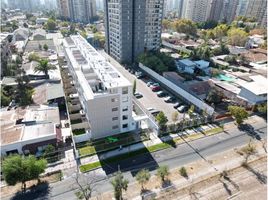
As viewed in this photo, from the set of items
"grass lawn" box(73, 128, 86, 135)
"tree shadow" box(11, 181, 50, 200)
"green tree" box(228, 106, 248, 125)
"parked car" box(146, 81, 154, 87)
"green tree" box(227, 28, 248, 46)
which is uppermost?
"green tree" box(227, 28, 248, 46)

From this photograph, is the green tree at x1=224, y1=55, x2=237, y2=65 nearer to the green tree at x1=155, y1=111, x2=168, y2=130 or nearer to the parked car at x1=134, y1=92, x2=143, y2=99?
the parked car at x1=134, y1=92, x2=143, y2=99

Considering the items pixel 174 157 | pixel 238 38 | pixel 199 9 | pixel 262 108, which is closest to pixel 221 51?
pixel 238 38

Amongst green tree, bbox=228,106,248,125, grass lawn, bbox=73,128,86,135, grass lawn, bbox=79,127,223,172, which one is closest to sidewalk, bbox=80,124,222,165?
grass lawn, bbox=79,127,223,172

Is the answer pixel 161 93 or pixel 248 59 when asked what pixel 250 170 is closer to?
pixel 161 93

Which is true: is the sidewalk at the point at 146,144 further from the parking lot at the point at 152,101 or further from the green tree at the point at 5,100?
the green tree at the point at 5,100

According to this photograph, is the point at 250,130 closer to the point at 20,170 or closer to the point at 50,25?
the point at 20,170

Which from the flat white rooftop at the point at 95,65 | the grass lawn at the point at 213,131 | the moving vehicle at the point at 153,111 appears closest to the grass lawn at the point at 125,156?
the grass lawn at the point at 213,131

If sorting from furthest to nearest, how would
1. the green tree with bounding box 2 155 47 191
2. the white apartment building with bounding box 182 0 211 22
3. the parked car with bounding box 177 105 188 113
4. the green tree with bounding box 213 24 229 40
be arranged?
the white apartment building with bounding box 182 0 211 22
the green tree with bounding box 213 24 229 40
the parked car with bounding box 177 105 188 113
the green tree with bounding box 2 155 47 191
